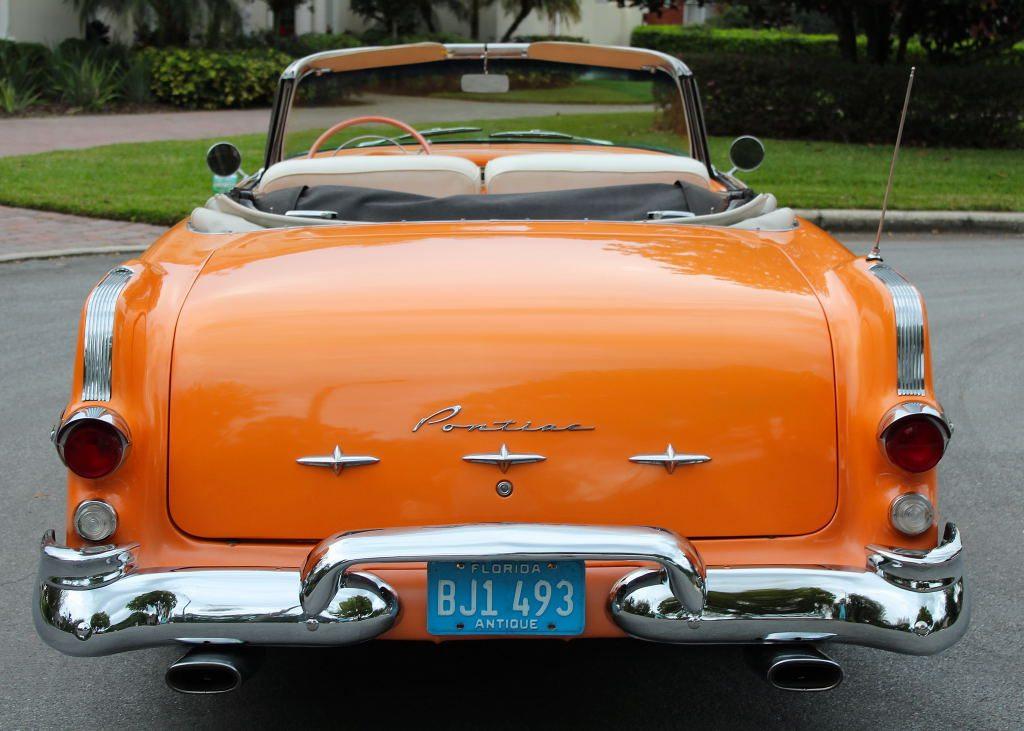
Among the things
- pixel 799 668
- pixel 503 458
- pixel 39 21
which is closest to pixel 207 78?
pixel 39 21

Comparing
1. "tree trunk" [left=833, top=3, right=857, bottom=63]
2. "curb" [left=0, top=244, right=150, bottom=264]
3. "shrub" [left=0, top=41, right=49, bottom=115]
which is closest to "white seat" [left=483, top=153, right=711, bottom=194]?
"curb" [left=0, top=244, right=150, bottom=264]

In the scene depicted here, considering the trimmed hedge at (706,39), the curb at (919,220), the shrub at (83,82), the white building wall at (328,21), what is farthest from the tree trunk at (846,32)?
the trimmed hedge at (706,39)

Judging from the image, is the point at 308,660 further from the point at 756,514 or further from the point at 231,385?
the point at 756,514

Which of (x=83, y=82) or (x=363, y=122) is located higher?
(x=363, y=122)

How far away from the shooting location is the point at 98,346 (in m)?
2.76

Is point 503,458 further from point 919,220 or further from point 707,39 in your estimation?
point 707,39

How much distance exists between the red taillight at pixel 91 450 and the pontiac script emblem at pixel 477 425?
25.4 inches

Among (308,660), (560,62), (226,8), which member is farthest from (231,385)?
(226,8)

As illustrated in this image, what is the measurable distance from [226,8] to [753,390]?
74.1ft

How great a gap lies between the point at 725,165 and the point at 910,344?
1084 cm

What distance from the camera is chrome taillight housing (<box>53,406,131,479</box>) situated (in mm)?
2664

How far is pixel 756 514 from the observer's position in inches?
106

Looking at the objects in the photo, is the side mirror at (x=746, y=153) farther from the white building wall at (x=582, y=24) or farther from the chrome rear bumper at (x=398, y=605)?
the white building wall at (x=582, y=24)

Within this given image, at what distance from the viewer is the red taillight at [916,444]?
2.69 metres
